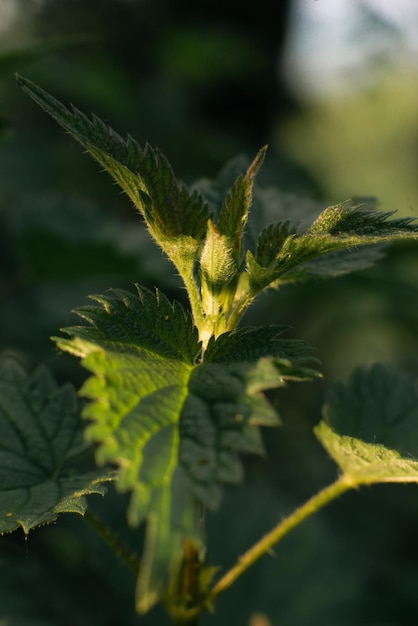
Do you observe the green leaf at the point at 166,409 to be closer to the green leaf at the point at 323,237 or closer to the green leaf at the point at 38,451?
the green leaf at the point at 323,237

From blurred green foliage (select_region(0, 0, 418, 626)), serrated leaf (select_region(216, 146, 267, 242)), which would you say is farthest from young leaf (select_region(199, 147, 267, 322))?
blurred green foliage (select_region(0, 0, 418, 626))

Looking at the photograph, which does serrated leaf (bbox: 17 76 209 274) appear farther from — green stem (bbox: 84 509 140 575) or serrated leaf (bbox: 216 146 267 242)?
green stem (bbox: 84 509 140 575)

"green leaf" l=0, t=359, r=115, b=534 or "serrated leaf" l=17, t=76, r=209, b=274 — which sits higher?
"serrated leaf" l=17, t=76, r=209, b=274

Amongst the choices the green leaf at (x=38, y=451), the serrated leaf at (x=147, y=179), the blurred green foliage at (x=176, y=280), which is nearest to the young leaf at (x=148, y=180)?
the serrated leaf at (x=147, y=179)

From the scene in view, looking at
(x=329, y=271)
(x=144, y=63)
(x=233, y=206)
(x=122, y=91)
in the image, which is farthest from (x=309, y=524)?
(x=144, y=63)

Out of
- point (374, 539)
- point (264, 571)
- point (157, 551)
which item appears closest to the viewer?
point (157, 551)

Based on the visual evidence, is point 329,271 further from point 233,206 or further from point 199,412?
point 199,412

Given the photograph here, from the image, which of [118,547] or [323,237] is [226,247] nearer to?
[323,237]

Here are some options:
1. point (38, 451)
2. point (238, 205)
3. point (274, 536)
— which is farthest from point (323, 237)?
point (38, 451)
